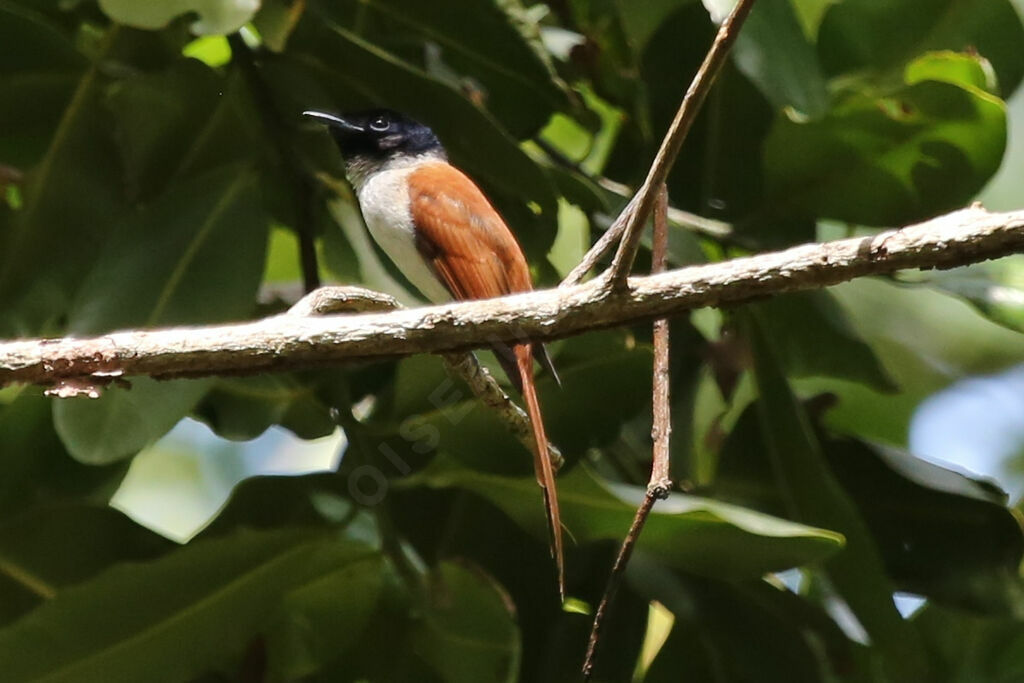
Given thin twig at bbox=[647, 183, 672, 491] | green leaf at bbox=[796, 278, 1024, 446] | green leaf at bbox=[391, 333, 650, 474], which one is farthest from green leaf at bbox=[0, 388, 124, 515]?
green leaf at bbox=[796, 278, 1024, 446]

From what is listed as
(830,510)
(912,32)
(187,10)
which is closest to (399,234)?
(187,10)

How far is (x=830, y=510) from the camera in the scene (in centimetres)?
195

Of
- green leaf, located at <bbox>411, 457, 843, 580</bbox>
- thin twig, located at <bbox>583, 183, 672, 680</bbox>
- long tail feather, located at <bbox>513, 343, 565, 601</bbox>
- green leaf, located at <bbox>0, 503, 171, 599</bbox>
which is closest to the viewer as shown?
thin twig, located at <bbox>583, 183, 672, 680</bbox>

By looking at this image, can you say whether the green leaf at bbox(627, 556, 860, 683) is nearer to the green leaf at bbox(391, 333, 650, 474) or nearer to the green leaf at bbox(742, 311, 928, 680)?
the green leaf at bbox(742, 311, 928, 680)

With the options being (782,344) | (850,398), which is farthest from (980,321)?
(782,344)

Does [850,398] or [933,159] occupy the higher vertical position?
[933,159]

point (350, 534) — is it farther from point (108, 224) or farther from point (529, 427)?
point (108, 224)

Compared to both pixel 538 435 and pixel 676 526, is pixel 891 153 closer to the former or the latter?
pixel 676 526

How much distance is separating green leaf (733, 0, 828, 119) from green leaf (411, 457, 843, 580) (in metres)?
0.65

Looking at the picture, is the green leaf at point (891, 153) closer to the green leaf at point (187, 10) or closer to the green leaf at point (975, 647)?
the green leaf at point (975, 647)

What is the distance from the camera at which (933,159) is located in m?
2.09

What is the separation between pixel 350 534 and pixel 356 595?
10cm

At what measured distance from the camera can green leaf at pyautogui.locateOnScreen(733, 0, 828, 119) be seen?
78.3 inches

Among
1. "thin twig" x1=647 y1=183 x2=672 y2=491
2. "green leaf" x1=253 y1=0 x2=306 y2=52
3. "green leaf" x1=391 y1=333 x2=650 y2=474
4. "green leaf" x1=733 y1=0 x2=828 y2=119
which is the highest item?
"green leaf" x1=253 y1=0 x2=306 y2=52
